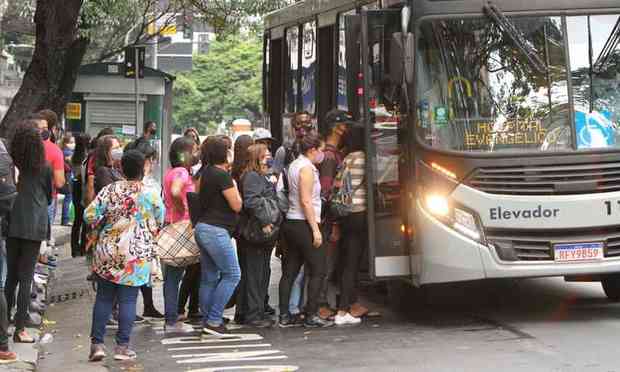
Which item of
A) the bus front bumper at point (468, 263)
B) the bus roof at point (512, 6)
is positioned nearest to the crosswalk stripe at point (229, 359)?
the bus front bumper at point (468, 263)

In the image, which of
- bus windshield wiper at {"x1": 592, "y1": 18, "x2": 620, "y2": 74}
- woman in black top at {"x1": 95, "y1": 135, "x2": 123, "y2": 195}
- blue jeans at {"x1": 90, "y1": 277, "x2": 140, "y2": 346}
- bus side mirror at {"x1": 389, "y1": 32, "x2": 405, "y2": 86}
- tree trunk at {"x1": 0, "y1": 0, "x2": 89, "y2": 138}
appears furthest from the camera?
tree trunk at {"x1": 0, "y1": 0, "x2": 89, "y2": 138}

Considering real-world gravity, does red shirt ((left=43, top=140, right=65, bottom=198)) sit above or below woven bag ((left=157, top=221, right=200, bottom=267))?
above

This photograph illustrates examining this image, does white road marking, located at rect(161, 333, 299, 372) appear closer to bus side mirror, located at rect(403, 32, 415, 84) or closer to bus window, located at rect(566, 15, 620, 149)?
bus side mirror, located at rect(403, 32, 415, 84)

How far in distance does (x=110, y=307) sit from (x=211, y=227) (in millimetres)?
1414

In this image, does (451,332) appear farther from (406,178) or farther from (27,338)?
(27,338)

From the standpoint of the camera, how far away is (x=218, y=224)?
11.1 m

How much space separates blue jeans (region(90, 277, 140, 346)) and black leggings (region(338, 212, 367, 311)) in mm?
2602

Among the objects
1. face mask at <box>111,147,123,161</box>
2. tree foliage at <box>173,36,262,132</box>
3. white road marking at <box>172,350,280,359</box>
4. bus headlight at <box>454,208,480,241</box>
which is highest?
tree foliage at <box>173,36,262,132</box>

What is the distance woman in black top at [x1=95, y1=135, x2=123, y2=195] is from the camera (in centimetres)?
1239

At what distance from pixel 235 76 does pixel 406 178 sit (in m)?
76.9

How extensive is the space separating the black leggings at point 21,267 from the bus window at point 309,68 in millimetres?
5460

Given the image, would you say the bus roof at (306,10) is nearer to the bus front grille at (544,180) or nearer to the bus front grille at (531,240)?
the bus front grille at (544,180)

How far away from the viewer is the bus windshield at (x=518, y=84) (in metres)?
11.2

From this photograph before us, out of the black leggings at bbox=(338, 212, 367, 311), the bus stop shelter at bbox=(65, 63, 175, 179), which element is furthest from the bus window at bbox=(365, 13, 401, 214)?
the bus stop shelter at bbox=(65, 63, 175, 179)
